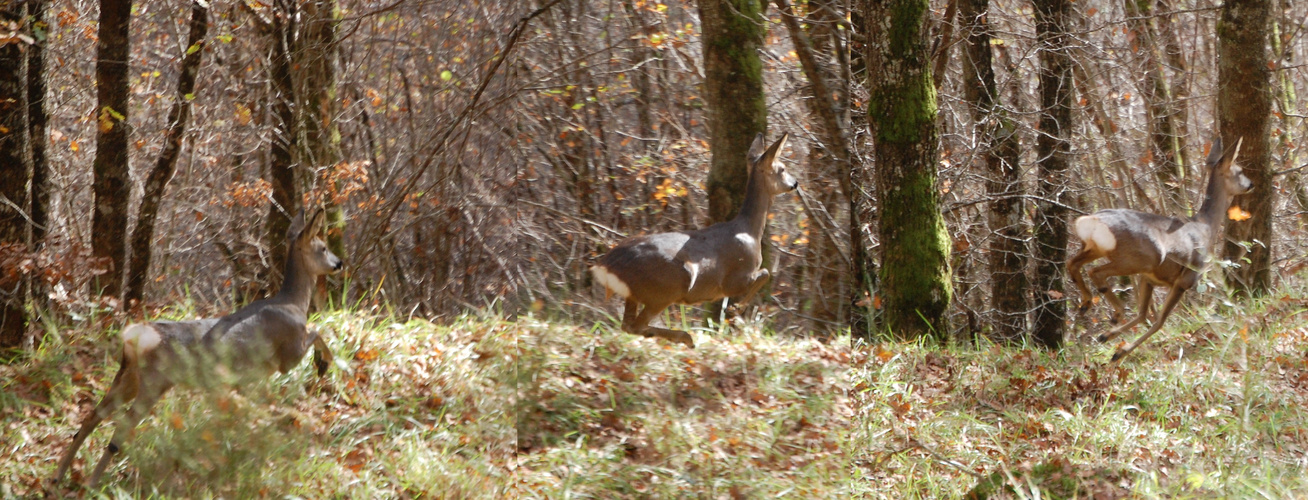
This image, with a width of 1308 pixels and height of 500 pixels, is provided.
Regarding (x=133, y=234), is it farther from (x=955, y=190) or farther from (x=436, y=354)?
(x=955, y=190)

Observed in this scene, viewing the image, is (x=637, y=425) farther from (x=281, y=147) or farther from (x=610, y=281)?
(x=281, y=147)

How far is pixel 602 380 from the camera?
210 inches

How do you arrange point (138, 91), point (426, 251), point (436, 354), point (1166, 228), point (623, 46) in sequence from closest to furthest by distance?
point (426, 251), point (436, 354), point (623, 46), point (1166, 228), point (138, 91)

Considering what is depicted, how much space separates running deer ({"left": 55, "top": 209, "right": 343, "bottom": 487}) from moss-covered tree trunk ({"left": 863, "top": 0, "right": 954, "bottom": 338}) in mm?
3645

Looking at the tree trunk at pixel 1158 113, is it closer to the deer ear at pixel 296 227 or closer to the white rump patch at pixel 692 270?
the white rump patch at pixel 692 270

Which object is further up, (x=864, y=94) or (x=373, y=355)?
(x=864, y=94)

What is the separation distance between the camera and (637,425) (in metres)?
4.97

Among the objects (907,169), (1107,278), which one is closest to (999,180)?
(1107,278)

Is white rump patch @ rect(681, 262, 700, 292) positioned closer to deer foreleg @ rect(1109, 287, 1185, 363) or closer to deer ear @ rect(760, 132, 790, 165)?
deer ear @ rect(760, 132, 790, 165)

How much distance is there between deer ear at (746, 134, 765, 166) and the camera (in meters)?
6.48

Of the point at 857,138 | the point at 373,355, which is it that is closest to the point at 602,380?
the point at 373,355

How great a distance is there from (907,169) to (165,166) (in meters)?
5.22

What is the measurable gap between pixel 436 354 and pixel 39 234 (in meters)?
2.90

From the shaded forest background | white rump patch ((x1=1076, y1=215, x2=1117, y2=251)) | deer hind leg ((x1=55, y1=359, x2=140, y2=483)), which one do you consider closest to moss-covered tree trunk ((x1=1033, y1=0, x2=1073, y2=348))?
the shaded forest background
